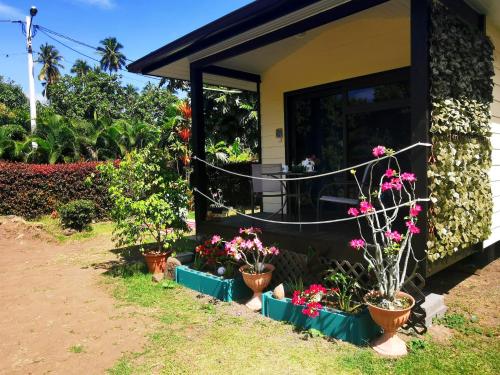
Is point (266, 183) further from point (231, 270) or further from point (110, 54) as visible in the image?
point (110, 54)

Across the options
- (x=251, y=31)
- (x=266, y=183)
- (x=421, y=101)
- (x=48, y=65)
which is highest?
(x=48, y=65)

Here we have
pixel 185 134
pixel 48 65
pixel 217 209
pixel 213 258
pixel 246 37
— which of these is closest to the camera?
pixel 246 37

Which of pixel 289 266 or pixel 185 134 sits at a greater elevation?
pixel 185 134

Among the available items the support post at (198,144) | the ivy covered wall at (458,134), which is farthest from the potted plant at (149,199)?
the ivy covered wall at (458,134)

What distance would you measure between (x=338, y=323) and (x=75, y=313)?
9.46ft

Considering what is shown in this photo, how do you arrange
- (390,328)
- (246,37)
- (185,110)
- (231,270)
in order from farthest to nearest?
(185,110) < (246,37) < (231,270) < (390,328)

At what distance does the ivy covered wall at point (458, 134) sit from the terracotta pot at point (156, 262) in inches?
143

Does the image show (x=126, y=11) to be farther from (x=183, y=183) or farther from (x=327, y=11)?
(x=327, y=11)

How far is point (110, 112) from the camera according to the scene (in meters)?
28.3

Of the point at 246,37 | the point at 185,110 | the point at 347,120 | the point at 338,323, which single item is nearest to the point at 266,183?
the point at 347,120

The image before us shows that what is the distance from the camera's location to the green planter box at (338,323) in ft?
10.7

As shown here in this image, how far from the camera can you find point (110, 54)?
4806cm

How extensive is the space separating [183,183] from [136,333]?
2.50m

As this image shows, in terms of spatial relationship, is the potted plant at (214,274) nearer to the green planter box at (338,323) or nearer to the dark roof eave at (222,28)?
the green planter box at (338,323)
